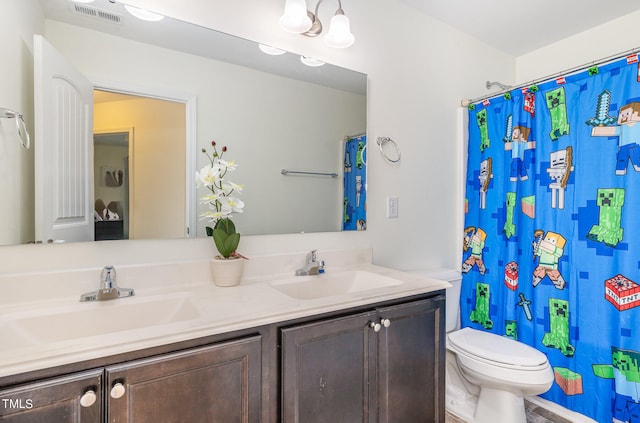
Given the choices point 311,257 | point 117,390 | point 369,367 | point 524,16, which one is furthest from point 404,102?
point 117,390

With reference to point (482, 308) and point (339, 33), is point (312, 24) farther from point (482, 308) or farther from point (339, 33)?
point (482, 308)

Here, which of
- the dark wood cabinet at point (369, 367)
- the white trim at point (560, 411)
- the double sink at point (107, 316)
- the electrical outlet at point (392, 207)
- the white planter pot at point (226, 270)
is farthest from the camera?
the electrical outlet at point (392, 207)

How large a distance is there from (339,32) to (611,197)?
153 cm

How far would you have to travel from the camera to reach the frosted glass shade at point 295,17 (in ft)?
4.75

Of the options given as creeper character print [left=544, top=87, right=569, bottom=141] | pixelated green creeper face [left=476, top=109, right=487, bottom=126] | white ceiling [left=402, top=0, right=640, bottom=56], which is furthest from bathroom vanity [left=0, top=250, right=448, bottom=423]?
white ceiling [left=402, top=0, right=640, bottom=56]

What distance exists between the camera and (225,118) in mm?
1479

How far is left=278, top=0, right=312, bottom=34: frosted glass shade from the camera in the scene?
1.45 metres

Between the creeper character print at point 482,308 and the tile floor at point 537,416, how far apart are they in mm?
461

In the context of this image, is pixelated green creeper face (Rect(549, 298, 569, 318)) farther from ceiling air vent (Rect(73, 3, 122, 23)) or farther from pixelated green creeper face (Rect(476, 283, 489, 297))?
ceiling air vent (Rect(73, 3, 122, 23))

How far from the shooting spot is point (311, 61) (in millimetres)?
1673

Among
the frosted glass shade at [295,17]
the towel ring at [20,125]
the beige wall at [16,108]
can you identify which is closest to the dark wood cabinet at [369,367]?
the beige wall at [16,108]

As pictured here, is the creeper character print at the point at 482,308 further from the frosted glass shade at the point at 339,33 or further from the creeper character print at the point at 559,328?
the frosted glass shade at the point at 339,33

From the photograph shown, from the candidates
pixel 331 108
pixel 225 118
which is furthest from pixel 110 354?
pixel 331 108

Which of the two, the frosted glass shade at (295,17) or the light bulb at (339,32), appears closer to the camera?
the frosted glass shade at (295,17)
